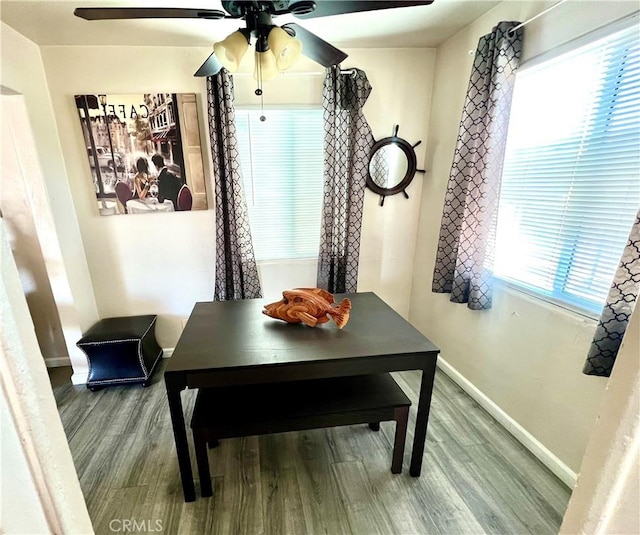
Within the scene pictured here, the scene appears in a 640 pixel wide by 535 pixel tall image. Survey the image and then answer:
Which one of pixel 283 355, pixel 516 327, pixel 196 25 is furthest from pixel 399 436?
pixel 196 25

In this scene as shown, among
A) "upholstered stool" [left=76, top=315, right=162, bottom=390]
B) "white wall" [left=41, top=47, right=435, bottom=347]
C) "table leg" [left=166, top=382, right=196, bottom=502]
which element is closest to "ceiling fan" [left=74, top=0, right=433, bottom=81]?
"white wall" [left=41, top=47, right=435, bottom=347]

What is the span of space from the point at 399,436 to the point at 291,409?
1.86 feet

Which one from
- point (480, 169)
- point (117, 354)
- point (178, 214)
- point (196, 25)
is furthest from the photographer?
point (178, 214)

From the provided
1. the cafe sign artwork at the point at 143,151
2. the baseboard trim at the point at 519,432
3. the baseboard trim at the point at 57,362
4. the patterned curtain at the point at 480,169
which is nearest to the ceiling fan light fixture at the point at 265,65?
the cafe sign artwork at the point at 143,151

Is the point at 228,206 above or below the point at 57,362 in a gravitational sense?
above

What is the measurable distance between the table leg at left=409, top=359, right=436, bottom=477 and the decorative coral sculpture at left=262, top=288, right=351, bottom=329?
0.45 meters

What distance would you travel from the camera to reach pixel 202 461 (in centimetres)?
144

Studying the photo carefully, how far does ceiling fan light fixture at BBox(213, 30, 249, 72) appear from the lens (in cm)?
127

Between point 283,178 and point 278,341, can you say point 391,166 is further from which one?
point 278,341

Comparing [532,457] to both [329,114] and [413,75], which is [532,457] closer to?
[329,114]

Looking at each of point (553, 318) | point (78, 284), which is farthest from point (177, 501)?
point (553, 318)

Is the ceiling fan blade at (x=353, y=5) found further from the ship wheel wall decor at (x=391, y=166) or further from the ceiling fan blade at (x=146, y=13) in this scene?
the ship wheel wall decor at (x=391, y=166)

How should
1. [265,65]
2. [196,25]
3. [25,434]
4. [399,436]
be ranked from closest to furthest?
[25,434] < [265,65] < [399,436] < [196,25]

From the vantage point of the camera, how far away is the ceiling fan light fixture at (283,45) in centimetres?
121
